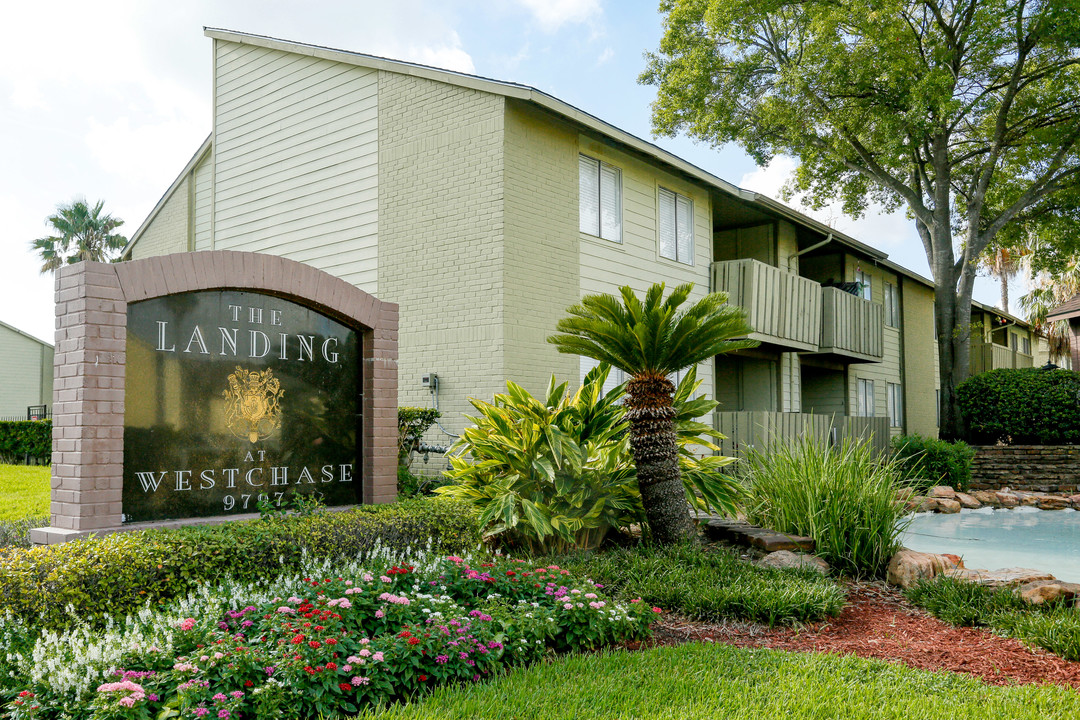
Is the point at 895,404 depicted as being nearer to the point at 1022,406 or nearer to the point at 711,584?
the point at 1022,406

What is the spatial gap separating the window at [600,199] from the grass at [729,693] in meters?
9.42

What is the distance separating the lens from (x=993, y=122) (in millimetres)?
21891

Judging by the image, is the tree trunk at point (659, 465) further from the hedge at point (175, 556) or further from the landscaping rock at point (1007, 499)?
the landscaping rock at point (1007, 499)

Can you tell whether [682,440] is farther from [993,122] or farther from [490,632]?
[993,122]

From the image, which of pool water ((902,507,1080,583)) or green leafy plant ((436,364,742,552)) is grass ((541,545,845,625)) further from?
pool water ((902,507,1080,583))

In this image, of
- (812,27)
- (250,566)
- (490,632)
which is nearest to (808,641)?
(490,632)

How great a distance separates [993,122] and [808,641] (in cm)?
2142

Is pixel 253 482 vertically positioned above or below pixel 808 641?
above

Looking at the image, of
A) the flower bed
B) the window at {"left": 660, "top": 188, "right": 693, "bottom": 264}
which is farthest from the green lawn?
the window at {"left": 660, "top": 188, "right": 693, "bottom": 264}

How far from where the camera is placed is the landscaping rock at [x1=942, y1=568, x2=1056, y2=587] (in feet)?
20.7

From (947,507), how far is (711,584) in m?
10.2

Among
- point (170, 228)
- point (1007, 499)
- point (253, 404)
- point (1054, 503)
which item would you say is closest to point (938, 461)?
point (1007, 499)

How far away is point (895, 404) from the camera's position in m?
25.9

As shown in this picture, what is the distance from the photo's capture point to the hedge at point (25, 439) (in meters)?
17.9
